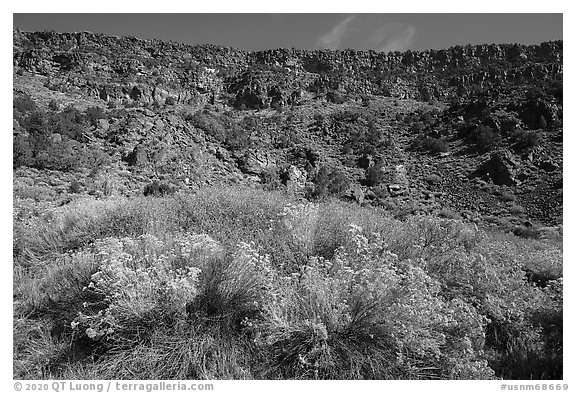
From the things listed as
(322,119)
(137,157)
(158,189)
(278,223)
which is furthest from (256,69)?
(278,223)

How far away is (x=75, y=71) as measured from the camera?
3072 centimetres

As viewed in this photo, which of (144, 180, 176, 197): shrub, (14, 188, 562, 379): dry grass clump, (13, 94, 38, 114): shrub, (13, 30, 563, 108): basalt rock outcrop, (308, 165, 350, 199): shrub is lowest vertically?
(14, 188, 562, 379): dry grass clump

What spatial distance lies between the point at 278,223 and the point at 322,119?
25.1 metres

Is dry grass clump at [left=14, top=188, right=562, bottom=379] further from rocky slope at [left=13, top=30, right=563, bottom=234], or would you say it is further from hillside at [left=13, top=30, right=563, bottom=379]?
rocky slope at [left=13, top=30, right=563, bottom=234]

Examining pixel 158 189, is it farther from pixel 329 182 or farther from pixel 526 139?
pixel 526 139

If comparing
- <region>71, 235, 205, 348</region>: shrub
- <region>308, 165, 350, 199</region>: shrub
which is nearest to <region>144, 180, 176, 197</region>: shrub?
<region>308, 165, 350, 199</region>: shrub

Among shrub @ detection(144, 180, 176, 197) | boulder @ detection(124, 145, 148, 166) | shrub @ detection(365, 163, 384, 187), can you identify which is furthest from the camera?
shrub @ detection(365, 163, 384, 187)

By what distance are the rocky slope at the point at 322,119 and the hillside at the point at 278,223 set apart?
0.18 meters

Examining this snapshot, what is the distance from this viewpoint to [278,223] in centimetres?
478

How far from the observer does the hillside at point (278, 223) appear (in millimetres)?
2957

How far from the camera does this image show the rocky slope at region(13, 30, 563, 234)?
1702 cm

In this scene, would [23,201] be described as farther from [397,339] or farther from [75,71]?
[75,71]

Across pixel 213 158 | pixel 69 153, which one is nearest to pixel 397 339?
pixel 69 153

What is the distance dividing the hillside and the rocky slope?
0.60 ft
